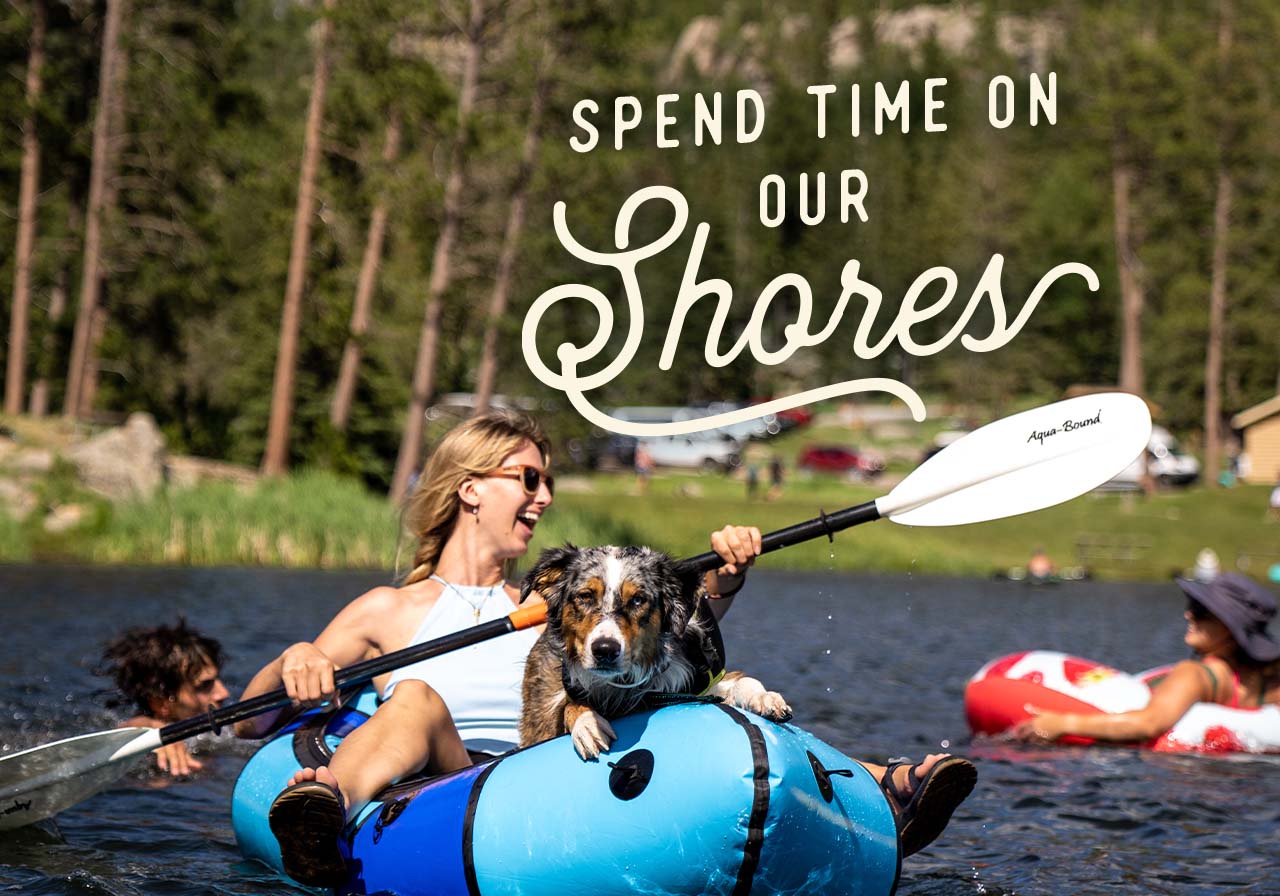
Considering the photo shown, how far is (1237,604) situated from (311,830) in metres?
6.56

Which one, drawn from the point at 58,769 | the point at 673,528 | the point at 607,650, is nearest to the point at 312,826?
the point at 607,650

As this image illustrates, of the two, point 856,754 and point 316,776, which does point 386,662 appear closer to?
point 316,776

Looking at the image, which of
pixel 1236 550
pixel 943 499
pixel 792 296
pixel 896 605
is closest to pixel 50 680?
pixel 943 499

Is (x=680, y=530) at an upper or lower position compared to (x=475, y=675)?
upper

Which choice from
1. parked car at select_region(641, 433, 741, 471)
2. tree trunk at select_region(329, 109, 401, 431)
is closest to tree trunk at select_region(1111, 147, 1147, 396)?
parked car at select_region(641, 433, 741, 471)

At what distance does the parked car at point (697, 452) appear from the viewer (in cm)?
5425

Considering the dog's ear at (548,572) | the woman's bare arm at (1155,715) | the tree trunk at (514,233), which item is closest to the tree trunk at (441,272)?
the tree trunk at (514,233)

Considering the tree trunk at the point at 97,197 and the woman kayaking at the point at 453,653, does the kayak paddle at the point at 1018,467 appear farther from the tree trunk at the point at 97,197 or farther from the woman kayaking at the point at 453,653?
the tree trunk at the point at 97,197

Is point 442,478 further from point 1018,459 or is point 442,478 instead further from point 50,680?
point 50,680

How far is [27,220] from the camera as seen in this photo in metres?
35.6

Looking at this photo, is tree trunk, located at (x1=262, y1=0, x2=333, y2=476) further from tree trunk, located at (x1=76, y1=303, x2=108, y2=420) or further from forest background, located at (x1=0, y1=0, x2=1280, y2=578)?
tree trunk, located at (x1=76, y1=303, x2=108, y2=420)

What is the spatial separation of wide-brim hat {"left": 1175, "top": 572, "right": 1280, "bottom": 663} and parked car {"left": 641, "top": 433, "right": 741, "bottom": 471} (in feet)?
143

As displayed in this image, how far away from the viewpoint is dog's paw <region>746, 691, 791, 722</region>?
17.5ft

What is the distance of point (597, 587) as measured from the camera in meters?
5.23
